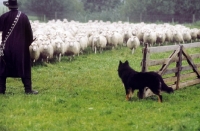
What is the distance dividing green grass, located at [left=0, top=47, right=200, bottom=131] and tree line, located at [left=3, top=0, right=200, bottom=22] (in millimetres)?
34449

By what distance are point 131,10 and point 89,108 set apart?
44.0 metres

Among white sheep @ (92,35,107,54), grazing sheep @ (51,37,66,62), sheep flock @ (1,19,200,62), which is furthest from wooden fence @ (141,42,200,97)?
white sheep @ (92,35,107,54)

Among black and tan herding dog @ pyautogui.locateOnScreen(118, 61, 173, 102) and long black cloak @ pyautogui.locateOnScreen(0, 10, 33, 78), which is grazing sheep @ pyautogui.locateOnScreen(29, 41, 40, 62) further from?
black and tan herding dog @ pyautogui.locateOnScreen(118, 61, 173, 102)

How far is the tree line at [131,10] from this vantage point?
45.0 metres

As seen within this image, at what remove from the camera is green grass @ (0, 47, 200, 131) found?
21.8ft

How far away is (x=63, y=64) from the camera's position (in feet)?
47.5

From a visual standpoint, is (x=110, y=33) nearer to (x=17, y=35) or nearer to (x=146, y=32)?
(x=146, y=32)

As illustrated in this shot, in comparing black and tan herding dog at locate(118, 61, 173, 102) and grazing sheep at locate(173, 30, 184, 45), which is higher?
grazing sheep at locate(173, 30, 184, 45)

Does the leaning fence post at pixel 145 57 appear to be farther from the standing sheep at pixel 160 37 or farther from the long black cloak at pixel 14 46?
the standing sheep at pixel 160 37

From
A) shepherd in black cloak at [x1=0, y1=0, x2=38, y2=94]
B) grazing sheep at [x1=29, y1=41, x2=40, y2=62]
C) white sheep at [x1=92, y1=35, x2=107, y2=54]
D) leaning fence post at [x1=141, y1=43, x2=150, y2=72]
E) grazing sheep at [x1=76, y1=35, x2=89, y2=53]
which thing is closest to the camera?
leaning fence post at [x1=141, y1=43, x2=150, y2=72]

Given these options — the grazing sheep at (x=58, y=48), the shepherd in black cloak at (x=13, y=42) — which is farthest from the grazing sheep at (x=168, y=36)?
the shepherd in black cloak at (x=13, y=42)

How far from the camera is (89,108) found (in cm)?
→ 786

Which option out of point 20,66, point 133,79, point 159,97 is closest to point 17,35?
point 20,66

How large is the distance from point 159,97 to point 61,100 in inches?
80.2
